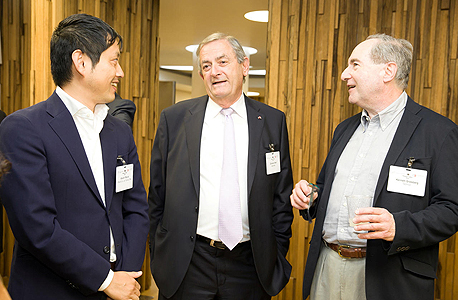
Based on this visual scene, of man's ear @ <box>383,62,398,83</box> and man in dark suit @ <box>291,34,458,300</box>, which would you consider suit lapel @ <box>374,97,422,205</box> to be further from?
man's ear @ <box>383,62,398,83</box>

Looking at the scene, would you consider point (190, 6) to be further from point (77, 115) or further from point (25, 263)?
point (25, 263)

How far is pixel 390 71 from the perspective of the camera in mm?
2035

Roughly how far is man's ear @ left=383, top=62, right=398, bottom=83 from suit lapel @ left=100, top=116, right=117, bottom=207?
1388mm

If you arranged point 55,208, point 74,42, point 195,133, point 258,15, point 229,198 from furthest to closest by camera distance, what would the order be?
point 258,15
point 195,133
point 229,198
point 74,42
point 55,208

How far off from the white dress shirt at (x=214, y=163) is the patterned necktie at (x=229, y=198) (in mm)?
26

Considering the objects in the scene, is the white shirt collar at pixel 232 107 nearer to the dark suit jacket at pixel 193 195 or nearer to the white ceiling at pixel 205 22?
the dark suit jacket at pixel 193 195

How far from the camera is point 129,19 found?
3.86 metres

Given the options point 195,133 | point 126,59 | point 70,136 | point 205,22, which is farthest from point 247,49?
point 70,136

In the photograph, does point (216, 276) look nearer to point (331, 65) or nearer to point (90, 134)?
point (90, 134)

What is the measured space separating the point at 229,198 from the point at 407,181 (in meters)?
0.90

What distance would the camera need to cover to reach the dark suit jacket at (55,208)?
138 centimetres

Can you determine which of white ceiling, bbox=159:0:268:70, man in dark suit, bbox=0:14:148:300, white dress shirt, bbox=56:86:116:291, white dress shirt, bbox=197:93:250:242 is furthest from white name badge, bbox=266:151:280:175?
white ceiling, bbox=159:0:268:70

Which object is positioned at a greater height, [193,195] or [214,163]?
[214,163]

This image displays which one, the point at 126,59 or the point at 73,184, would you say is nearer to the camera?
the point at 73,184
